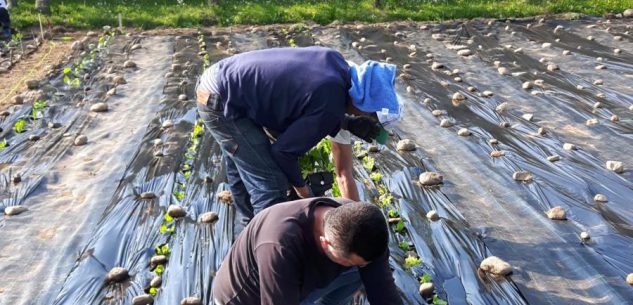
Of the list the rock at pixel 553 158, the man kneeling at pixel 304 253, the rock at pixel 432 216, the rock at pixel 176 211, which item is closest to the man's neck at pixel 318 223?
the man kneeling at pixel 304 253

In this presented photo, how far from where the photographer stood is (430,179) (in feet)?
13.0

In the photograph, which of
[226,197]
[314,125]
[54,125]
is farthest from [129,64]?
[314,125]

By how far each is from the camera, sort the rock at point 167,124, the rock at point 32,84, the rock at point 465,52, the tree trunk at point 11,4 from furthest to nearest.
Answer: the tree trunk at point 11,4 → the rock at point 465,52 → the rock at point 32,84 → the rock at point 167,124

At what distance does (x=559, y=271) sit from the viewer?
10.1ft

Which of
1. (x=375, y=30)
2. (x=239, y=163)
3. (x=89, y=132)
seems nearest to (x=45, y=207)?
(x=89, y=132)

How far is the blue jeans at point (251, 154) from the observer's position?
279cm

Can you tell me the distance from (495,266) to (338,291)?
95 cm

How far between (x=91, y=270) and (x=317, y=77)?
1.56 meters

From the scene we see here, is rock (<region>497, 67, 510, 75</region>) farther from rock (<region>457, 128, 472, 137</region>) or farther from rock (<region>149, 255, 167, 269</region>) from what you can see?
rock (<region>149, 255, 167, 269</region>)

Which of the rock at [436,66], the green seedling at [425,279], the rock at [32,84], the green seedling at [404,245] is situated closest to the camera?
the green seedling at [425,279]

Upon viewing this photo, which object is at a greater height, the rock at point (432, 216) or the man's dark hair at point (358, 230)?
the man's dark hair at point (358, 230)

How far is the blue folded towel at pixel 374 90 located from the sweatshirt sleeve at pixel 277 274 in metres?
0.79

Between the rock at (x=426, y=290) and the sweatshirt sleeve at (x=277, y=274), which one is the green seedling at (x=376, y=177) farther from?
the sweatshirt sleeve at (x=277, y=274)

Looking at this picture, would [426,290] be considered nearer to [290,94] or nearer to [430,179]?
[290,94]
